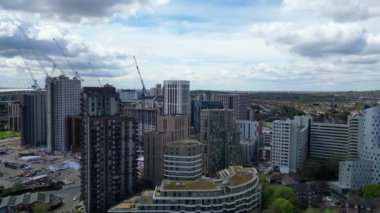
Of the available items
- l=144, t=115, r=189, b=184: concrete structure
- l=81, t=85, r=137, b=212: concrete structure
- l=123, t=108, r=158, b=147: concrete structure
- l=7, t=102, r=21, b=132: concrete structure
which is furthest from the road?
l=7, t=102, r=21, b=132: concrete structure

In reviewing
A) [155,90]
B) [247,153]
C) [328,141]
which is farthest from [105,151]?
[155,90]

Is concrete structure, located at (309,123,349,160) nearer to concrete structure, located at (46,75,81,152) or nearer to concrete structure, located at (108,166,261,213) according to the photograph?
concrete structure, located at (108,166,261,213)

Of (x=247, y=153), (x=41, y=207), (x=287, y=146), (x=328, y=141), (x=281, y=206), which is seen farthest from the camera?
(x=247, y=153)

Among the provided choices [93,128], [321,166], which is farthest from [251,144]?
[93,128]

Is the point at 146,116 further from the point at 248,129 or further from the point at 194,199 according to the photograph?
the point at 194,199

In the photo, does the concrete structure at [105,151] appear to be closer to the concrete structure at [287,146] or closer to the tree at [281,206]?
the tree at [281,206]

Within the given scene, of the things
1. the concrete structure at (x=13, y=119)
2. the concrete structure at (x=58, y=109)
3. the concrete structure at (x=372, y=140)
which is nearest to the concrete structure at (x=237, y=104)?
the concrete structure at (x=58, y=109)
